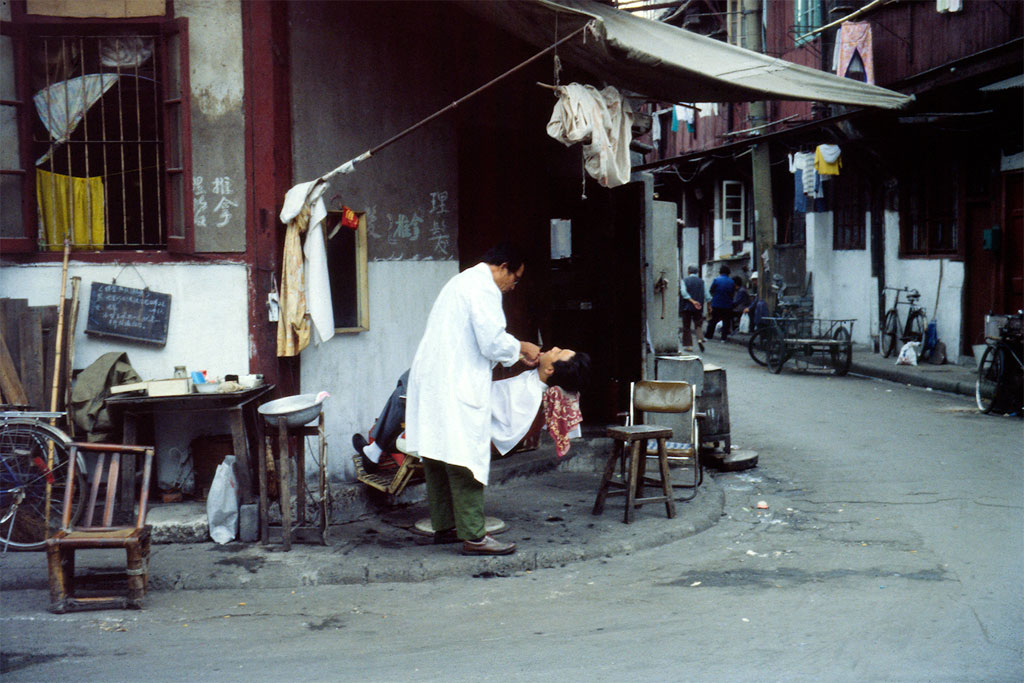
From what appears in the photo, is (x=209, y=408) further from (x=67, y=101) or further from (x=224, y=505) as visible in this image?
(x=67, y=101)

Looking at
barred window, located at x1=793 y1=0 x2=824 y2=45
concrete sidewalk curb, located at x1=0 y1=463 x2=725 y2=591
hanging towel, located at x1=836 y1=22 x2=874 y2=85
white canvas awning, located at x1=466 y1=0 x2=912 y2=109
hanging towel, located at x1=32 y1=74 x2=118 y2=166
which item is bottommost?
concrete sidewalk curb, located at x1=0 y1=463 x2=725 y2=591

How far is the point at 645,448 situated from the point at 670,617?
7.36ft

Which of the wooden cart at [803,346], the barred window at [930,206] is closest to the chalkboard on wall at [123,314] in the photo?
the wooden cart at [803,346]

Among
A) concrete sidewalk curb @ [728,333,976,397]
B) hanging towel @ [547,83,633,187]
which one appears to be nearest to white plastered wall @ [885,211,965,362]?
concrete sidewalk curb @ [728,333,976,397]

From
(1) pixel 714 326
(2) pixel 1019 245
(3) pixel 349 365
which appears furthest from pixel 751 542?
(1) pixel 714 326

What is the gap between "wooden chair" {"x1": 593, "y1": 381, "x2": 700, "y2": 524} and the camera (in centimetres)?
716

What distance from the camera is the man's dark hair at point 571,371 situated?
654 cm

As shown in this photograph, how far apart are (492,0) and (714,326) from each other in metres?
18.9

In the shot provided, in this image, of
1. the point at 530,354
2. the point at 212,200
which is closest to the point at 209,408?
the point at 212,200

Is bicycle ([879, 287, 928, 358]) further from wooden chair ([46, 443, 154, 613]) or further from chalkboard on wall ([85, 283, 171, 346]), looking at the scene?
wooden chair ([46, 443, 154, 613])

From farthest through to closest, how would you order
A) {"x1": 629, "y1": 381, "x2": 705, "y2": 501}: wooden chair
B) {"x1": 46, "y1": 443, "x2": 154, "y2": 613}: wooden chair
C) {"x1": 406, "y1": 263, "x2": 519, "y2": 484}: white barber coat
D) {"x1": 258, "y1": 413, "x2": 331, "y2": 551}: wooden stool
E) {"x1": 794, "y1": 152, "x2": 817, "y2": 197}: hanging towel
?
1. {"x1": 794, "y1": 152, "x2": 817, "y2": 197}: hanging towel
2. {"x1": 629, "y1": 381, "x2": 705, "y2": 501}: wooden chair
3. {"x1": 258, "y1": 413, "x2": 331, "y2": 551}: wooden stool
4. {"x1": 406, "y1": 263, "x2": 519, "y2": 484}: white barber coat
5. {"x1": 46, "y1": 443, "x2": 154, "y2": 613}: wooden chair

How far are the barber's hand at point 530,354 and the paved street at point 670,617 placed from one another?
1.33m

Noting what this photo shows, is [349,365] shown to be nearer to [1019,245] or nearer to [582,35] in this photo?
[582,35]

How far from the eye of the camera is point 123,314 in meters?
6.94
